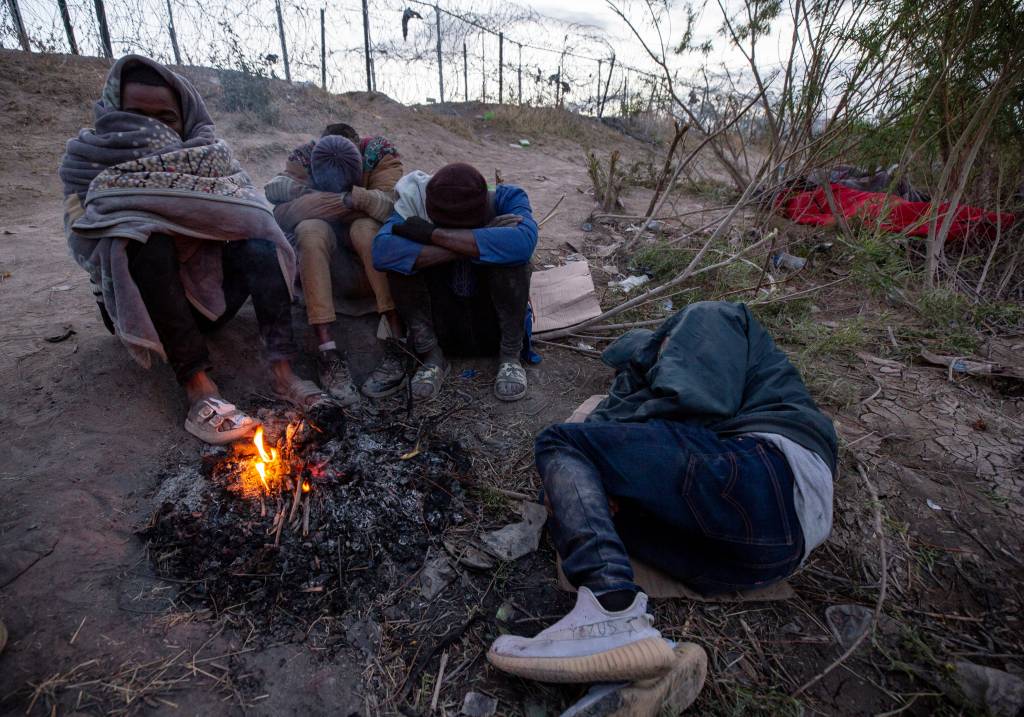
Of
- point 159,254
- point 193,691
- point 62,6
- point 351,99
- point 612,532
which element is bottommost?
point 193,691

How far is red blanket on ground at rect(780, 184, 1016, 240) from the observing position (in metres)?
4.36

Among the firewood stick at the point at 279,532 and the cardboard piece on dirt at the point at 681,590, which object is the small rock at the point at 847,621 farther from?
the firewood stick at the point at 279,532

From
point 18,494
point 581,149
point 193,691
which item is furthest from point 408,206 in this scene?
point 581,149

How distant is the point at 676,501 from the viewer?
152cm

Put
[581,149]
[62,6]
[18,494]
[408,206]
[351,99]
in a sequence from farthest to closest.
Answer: [581,149] → [351,99] → [62,6] → [408,206] → [18,494]

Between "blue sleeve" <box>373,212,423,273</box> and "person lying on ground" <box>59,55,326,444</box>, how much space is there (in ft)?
1.52

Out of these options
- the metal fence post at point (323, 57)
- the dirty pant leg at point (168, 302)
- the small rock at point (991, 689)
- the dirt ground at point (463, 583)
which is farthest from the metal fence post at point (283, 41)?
the small rock at point (991, 689)

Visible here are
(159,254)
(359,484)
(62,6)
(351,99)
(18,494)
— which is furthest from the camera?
(351,99)

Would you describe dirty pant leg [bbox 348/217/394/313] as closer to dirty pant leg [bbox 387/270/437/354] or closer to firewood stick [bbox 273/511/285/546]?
dirty pant leg [bbox 387/270/437/354]

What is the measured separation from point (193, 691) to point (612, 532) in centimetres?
122

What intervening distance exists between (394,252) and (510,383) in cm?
92

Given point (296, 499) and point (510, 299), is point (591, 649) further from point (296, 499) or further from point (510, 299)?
point (510, 299)

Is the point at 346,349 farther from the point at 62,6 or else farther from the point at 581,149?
the point at 581,149

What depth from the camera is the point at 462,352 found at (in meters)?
3.03
